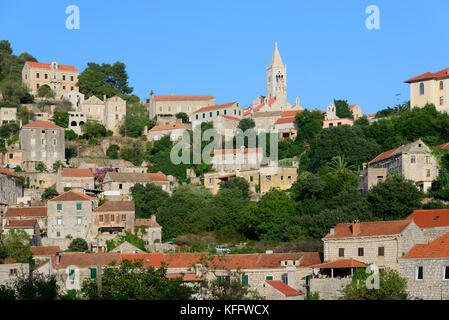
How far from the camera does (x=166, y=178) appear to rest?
249 feet

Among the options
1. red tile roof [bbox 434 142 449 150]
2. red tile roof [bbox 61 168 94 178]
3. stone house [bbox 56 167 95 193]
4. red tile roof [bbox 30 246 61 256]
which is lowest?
red tile roof [bbox 30 246 61 256]

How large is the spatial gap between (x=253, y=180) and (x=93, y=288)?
3492cm

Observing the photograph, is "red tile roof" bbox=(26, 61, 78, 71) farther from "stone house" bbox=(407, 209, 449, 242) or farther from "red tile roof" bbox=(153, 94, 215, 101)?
"stone house" bbox=(407, 209, 449, 242)

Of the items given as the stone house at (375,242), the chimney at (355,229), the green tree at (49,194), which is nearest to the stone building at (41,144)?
the green tree at (49,194)

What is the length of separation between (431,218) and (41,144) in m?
47.0

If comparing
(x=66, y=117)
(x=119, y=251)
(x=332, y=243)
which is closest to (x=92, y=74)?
(x=66, y=117)

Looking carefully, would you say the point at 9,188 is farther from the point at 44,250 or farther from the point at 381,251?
the point at 381,251

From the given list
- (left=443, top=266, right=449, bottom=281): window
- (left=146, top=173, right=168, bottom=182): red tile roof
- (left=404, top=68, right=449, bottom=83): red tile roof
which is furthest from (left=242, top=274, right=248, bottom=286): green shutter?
(left=404, top=68, right=449, bottom=83): red tile roof

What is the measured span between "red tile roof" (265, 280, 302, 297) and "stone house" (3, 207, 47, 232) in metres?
25.2

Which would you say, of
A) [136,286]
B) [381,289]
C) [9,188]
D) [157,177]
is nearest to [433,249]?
[381,289]

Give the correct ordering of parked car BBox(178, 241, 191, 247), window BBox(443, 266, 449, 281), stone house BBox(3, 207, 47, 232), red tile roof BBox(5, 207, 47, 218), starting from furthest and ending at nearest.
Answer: red tile roof BBox(5, 207, 47, 218) → stone house BBox(3, 207, 47, 232) → parked car BBox(178, 241, 191, 247) → window BBox(443, 266, 449, 281)

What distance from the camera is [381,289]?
3797cm

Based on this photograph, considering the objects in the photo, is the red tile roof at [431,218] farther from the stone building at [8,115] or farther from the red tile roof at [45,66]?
the red tile roof at [45,66]

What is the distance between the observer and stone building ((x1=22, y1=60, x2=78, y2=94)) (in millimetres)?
104625
